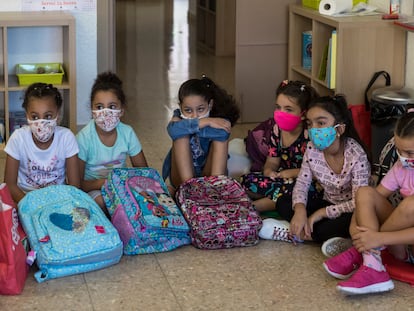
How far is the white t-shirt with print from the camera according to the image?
10.9 ft

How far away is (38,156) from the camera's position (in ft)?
11.0

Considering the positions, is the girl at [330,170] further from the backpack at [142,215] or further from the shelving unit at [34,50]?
the shelving unit at [34,50]

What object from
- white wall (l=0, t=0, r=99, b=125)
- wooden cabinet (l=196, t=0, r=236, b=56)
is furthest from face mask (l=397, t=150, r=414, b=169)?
wooden cabinet (l=196, t=0, r=236, b=56)

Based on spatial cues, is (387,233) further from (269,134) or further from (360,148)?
(269,134)

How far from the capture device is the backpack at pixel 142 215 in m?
3.07

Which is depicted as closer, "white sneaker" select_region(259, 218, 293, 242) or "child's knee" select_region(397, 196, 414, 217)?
"child's knee" select_region(397, 196, 414, 217)

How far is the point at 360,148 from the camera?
3195mm

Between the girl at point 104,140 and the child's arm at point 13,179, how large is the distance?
28cm

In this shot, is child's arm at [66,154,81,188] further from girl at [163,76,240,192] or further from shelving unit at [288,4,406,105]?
shelving unit at [288,4,406,105]

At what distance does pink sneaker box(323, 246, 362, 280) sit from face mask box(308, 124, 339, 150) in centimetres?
46

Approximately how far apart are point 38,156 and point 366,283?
1.41 m

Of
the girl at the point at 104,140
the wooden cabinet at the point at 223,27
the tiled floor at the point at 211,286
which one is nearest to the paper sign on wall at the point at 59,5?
the girl at the point at 104,140

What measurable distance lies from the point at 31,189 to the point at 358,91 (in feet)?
5.57

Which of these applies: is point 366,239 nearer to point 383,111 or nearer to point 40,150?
point 383,111
